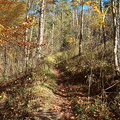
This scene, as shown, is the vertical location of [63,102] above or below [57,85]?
below

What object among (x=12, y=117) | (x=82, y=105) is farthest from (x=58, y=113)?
(x=12, y=117)

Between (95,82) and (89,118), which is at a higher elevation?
(95,82)

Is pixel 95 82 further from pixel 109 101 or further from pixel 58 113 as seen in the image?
pixel 58 113

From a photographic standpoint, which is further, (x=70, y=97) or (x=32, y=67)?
(x=32, y=67)

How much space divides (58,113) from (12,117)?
1.71 metres

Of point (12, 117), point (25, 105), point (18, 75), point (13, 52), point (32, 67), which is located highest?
point (13, 52)

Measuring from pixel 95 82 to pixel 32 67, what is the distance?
135 inches

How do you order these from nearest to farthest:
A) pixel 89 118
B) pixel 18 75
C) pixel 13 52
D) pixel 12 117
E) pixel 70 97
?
pixel 89 118 → pixel 12 117 → pixel 70 97 → pixel 13 52 → pixel 18 75

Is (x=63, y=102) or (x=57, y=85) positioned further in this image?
(x=57, y=85)

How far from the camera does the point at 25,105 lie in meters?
4.21

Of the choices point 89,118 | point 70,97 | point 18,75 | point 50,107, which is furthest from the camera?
point 18,75

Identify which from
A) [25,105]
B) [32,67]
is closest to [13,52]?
[32,67]

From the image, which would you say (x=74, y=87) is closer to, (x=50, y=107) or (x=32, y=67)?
(x=50, y=107)

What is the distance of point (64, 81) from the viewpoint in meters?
Result: 6.43
